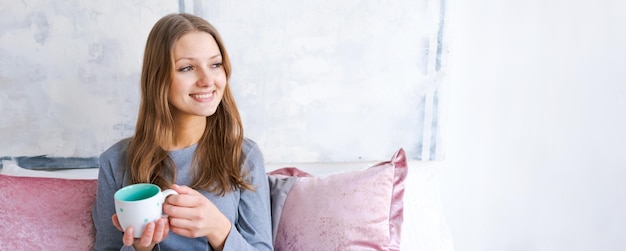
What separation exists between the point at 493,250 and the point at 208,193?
105 centimetres

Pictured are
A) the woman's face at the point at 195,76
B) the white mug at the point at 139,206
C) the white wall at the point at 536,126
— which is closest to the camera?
the white mug at the point at 139,206

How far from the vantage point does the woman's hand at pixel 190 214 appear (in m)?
0.93

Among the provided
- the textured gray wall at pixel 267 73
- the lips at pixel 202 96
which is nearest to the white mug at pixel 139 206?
the lips at pixel 202 96

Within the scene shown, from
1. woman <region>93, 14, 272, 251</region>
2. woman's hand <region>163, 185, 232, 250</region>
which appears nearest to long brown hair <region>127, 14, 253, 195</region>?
woman <region>93, 14, 272, 251</region>

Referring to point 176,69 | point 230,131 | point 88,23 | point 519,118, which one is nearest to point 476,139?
point 519,118

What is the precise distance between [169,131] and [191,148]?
0.06 m

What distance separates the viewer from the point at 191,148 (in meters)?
1.21

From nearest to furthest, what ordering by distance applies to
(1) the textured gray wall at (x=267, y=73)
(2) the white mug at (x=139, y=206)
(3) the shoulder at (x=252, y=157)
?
(2) the white mug at (x=139, y=206) → (3) the shoulder at (x=252, y=157) → (1) the textured gray wall at (x=267, y=73)

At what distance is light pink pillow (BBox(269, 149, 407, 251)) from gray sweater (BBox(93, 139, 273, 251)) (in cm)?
8

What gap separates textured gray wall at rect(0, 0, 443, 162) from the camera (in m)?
1.48

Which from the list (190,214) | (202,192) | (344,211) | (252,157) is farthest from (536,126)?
(190,214)

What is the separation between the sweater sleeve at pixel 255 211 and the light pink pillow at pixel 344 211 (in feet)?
0.24

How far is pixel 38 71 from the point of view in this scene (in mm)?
1495

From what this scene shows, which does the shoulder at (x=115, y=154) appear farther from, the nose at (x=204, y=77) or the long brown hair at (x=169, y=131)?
the nose at (x=204, y=77)
